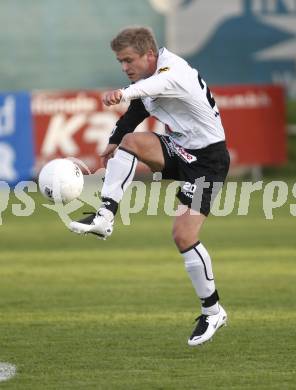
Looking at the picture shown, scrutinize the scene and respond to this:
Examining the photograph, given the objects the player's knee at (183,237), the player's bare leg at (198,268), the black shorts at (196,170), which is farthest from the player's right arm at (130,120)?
the player's knee at (183,237)

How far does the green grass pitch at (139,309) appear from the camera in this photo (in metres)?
6.95

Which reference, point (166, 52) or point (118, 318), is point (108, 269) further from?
point (166, 52)

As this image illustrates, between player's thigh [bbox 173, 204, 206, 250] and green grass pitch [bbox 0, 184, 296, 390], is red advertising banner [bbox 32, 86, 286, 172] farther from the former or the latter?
player's thigh [bbox 173, 204, 206, 250]

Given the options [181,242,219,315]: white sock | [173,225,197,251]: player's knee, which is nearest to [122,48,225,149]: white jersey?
[173,225,197,251]: player's knee

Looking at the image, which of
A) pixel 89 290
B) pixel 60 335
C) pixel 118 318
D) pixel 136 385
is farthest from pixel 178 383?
pixel 89 290

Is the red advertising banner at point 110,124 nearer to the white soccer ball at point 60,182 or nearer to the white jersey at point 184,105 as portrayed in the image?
the white jersey at point 184,105

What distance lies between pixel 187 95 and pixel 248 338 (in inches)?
69.2

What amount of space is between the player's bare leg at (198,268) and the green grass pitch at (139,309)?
0.48 ft

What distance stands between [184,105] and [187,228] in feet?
2.69

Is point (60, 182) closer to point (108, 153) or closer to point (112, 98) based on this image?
point (108, 153)

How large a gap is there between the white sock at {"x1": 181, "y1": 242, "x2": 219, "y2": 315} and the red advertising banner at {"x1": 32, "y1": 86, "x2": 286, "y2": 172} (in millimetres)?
12034

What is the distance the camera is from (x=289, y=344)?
782 centimetres

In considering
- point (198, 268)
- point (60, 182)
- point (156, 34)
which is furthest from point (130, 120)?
point (156, 34)

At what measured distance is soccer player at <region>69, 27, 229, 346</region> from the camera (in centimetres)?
752
